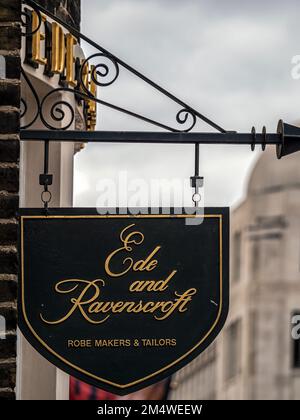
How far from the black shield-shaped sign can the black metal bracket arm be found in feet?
1.04

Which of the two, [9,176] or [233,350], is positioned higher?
[9,176]

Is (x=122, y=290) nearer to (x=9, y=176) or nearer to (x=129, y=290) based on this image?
(x=129, y=290)

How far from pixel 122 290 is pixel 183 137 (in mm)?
683

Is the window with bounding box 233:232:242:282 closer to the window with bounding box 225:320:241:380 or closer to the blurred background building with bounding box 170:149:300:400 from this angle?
the blurred background building with bounding box 170:149:300:400

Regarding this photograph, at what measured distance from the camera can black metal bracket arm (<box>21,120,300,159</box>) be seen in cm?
662

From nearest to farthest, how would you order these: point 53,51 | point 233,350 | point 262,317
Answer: point 53,51, point 262,317, point 233,350

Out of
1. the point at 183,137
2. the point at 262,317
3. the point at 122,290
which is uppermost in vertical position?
the point at 183,137

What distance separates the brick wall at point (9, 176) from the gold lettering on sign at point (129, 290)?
217mm

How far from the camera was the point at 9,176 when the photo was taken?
633 centimetres

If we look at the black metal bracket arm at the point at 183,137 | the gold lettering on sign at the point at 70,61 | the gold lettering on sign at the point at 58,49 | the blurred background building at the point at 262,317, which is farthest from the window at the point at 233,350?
the black metal bracket arm at the point at 183,137

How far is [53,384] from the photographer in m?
8.00

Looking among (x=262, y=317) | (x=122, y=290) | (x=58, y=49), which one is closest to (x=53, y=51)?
(x=58, y=49)

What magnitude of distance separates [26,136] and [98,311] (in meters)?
0.74

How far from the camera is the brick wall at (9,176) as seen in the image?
625 cm
